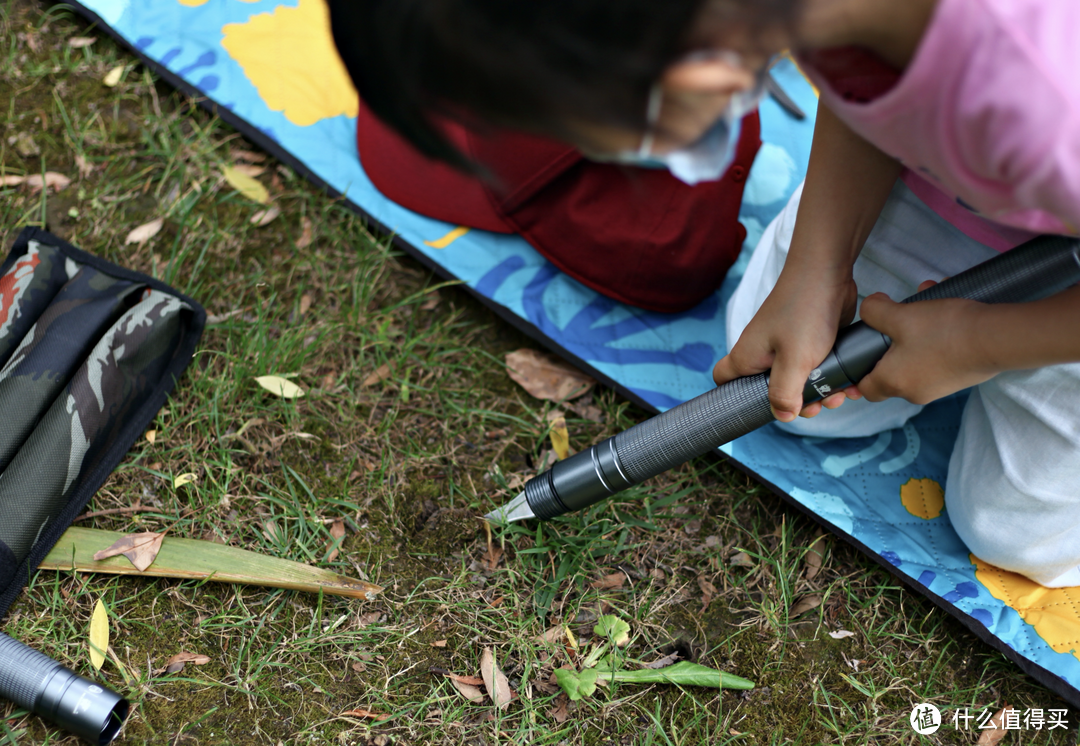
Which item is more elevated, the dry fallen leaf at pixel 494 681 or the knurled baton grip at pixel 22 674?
the knurled baton grip at pixel 22 674

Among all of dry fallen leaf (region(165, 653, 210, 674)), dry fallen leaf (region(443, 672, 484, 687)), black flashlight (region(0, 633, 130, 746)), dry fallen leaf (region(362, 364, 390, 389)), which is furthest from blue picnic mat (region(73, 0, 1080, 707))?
black flashlight (region(0, 633, 130, 746))

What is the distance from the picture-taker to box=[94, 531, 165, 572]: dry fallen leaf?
1494 mm

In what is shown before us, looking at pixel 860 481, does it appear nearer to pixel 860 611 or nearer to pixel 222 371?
pixel 860 611

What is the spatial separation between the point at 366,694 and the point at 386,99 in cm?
112

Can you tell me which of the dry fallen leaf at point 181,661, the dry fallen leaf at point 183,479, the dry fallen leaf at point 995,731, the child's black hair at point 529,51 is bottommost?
the dry fallen leaf at point 995,731

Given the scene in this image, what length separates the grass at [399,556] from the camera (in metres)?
1.45

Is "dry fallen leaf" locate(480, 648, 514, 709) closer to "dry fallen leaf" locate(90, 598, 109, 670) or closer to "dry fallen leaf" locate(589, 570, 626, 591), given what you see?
"dry fallen leaf" locate(589, 570, 626, 591)

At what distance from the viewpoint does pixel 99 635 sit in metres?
1.44

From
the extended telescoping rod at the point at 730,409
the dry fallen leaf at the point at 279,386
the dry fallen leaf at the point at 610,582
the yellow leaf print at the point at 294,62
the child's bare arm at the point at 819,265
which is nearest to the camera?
the extended telescoping rod at the point at 730,409

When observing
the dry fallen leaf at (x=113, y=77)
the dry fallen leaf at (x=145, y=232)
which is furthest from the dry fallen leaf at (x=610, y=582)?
the dry fallen leaf at (x=113, y=77)

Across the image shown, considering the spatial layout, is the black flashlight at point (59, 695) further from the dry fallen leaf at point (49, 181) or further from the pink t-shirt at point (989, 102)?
the pink t-shirt at point (989, 102)

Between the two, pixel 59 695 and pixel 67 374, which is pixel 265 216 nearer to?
pixel 67 374

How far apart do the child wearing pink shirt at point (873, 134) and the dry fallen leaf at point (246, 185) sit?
132 cm

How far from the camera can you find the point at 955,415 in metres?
1.86
